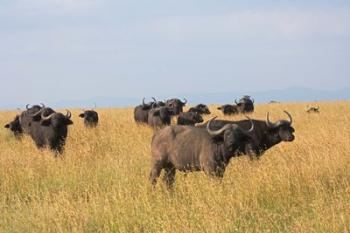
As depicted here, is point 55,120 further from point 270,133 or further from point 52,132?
point 270,133

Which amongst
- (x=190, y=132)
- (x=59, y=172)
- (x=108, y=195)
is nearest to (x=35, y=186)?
(x=59, y=172)

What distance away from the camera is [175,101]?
2920cm

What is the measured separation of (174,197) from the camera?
9.41 m

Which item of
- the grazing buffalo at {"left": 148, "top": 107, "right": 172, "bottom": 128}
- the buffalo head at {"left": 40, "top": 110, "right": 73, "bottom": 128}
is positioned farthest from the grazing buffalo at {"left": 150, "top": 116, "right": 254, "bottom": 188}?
the grazing buffalo at {"left": 148, "top": 107, "right": 172, "bottom": 128}

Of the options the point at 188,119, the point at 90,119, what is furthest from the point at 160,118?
the point at 90,119

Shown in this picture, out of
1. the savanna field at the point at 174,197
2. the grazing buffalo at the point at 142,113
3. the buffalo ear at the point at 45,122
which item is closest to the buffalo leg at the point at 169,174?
the savanna field at the point at 174,197

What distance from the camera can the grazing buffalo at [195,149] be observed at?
397 inches

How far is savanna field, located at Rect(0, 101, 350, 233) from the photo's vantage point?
748cm

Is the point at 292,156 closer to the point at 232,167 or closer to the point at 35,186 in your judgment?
the point at 232,167

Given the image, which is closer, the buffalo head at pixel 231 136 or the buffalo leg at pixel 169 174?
the buffalo head at pixel 231 136

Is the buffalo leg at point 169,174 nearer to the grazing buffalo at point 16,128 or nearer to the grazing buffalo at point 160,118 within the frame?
the grazing buffalo at point 160,118

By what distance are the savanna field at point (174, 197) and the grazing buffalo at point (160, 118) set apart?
27.7 feet

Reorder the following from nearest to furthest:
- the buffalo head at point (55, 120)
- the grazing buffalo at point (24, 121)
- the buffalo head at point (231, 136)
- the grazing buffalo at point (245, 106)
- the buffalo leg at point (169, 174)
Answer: the buffalo head at point (231, 136) < the buffalo leg at point (169, 174) < the buffalo head at point (55, 120) < the grazing buffalo at point (24, 121) < the grazing buffalo at point (245, 106)

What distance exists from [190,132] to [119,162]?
8.74 ft
